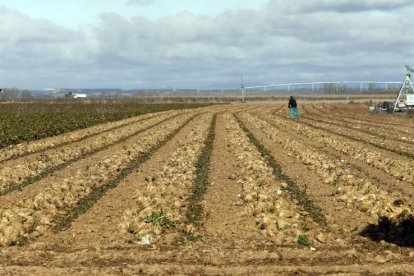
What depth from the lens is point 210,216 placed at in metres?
10.2

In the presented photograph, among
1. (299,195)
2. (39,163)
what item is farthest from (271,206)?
(39,163)

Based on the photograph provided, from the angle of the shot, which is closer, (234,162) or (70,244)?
(70,244)

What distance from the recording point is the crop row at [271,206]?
8.88 meters

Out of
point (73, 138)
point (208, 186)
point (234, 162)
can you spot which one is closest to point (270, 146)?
point (234, 162)

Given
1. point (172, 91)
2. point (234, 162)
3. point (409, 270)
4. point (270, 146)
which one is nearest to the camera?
point (409, 270)

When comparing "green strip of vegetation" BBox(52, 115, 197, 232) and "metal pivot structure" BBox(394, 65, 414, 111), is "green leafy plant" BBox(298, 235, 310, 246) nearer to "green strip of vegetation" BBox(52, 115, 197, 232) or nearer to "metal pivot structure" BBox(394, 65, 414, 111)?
"green strip of vegetation" BBox(52, 115, 197, 232)

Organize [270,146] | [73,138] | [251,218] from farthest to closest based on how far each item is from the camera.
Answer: [73,138]
[270,146]
[251,218]

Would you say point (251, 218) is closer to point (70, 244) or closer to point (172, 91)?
point (70, 244)

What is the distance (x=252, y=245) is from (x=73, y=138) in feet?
70.0

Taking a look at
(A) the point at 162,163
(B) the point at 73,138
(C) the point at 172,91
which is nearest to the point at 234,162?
(A) the point at 162,163

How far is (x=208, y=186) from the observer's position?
43.2 ft

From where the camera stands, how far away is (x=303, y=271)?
23.6 feet

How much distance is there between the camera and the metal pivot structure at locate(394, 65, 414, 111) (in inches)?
1993

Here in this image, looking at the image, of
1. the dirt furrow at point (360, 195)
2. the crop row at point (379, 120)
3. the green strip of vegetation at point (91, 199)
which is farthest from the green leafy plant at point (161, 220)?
the crop row at point (379, 120)
